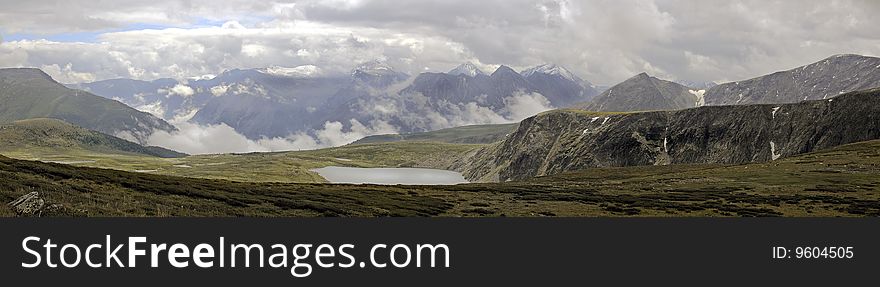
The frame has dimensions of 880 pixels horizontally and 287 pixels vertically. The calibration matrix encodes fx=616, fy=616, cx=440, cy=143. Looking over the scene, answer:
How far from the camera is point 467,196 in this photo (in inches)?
3017

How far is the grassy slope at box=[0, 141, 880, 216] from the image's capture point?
39.6 m

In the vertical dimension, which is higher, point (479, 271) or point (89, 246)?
point (89, 246)

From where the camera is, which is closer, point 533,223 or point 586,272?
point 586,272

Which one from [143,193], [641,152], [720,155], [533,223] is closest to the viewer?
[533,223]

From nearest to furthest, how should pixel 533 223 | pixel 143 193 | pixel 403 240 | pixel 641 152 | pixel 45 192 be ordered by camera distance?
pixel 403 240 → pixel 533 223 → pixel 45 192 → pixel 143 193 → pixel 641 152

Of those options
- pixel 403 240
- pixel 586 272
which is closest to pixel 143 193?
pixel 403 240

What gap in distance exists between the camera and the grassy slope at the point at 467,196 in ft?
130

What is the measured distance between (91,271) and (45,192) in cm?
1565

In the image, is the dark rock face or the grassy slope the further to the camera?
the dark rock face

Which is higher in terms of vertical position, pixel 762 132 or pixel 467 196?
pixel 762 132

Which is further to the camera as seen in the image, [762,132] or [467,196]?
[762,132]

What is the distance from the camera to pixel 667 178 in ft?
384

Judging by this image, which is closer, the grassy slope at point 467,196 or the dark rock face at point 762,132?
the grassy slope at point 467,196

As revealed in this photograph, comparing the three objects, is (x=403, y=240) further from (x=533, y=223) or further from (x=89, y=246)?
(x=89, y=246)
